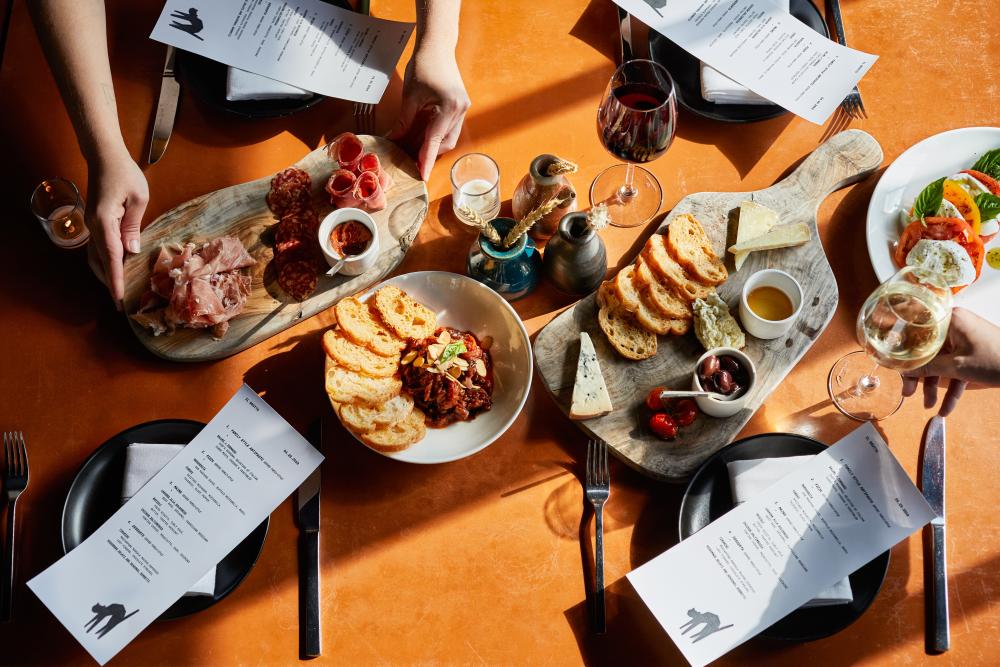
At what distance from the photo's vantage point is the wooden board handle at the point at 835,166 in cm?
162

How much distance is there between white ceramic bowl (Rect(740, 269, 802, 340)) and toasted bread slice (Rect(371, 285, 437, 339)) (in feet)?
2.12

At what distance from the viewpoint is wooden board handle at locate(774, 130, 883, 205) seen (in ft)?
5.32

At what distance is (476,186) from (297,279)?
45 centimetres

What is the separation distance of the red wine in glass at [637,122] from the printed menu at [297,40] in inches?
Result: 22.7

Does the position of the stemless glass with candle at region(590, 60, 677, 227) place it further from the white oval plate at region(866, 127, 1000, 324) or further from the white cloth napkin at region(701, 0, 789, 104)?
the white oval plate at region(866, 127, 1000, 324)

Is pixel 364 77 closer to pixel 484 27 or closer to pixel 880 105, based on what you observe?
pixel 484 27

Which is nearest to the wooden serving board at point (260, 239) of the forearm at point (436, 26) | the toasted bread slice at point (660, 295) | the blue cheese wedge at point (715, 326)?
the forearm at point (436, 26)

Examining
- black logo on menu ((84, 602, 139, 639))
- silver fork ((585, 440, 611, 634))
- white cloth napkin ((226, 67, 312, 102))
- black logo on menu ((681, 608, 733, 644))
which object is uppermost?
white cloth napkin ((226, 67, 312, 102))

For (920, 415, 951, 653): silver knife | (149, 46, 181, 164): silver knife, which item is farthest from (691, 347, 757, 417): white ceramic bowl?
(149, 46, 181, 164): silver knife

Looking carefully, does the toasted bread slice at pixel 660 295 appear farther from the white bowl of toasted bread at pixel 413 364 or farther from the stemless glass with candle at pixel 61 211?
the stemless glass with candle at pixel 61 211

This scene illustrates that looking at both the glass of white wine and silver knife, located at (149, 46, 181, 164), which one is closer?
the glass of white wine

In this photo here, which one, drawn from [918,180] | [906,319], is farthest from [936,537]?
[918,180]

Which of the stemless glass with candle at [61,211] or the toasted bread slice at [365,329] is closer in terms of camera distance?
the toasted bread slice at [365,329]

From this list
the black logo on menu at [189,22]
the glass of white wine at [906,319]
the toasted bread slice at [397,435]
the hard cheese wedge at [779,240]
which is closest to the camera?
the glass of white wine at [906,319]
